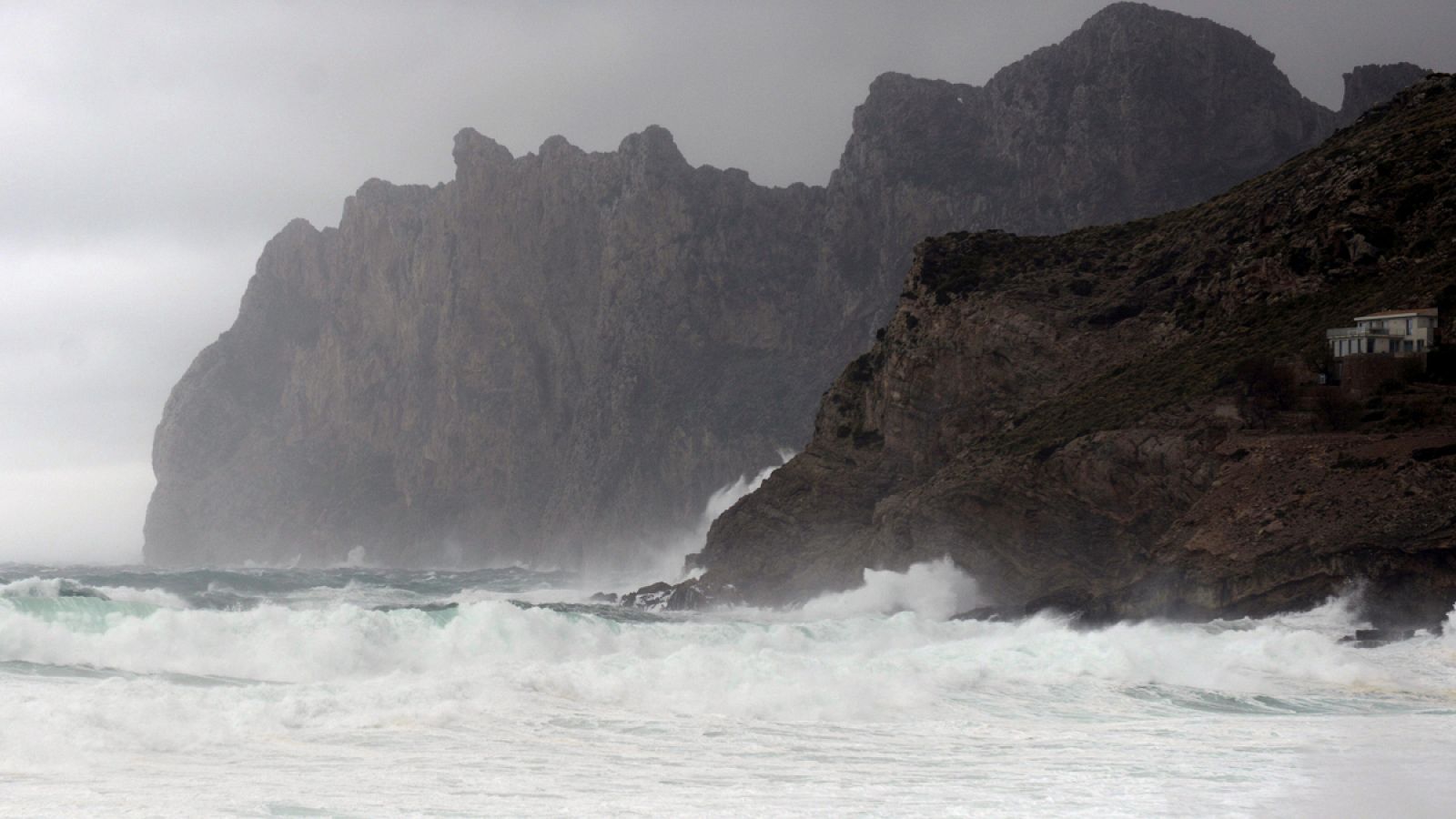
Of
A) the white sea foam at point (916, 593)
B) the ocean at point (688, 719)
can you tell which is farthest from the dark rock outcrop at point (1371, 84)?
the ocean at point (688, 719)

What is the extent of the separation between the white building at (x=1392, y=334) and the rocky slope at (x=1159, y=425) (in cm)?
136

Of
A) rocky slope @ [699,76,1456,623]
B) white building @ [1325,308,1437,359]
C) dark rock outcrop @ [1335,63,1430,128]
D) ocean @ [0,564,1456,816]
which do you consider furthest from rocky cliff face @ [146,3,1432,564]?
ocean @ [0,564,1456,816]

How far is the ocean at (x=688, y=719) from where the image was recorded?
16.1 metres

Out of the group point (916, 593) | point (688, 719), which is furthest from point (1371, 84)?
point (688, 719)

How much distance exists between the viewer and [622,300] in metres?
141

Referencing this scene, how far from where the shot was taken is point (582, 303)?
477 ft

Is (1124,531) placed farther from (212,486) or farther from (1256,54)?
(212,486)

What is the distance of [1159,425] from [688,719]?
33.5m

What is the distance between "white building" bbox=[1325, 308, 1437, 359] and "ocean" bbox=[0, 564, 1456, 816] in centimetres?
1245

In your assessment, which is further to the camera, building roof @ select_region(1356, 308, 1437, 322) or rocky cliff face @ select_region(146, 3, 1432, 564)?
rocky cliff face @ select_region(146, 3, 1432, 564)

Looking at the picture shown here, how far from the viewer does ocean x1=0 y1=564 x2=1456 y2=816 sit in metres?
16.1

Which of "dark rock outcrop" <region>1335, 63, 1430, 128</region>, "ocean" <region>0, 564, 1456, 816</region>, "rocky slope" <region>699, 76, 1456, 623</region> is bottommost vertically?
"ocean" <region>0, 564, 1456, 816</region>

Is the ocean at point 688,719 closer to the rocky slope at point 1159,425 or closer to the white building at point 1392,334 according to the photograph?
the rocky slope at point 1159,425

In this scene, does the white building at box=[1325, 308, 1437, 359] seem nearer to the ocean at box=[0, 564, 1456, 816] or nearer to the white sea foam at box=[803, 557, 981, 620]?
the ocean at box=[0, 564, 1456, 816]
